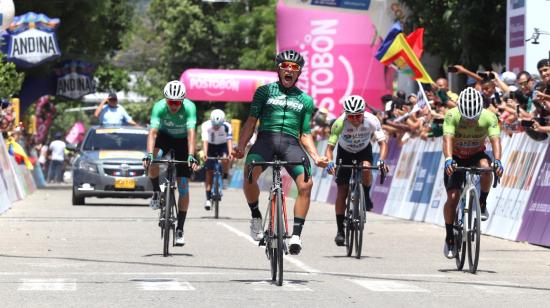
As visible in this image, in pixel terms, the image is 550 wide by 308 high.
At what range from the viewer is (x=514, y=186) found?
19.8 metres

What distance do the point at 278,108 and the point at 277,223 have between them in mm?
1272

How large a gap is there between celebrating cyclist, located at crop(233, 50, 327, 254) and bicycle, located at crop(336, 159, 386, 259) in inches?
116

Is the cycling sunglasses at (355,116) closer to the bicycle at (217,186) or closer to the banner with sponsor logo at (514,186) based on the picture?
the banner with sponsor logo at (514,186)

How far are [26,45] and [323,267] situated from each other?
27.3 meters

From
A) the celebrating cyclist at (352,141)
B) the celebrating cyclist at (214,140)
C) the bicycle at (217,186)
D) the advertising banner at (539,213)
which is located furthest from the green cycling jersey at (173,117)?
the celebrating cyclist at (214,140)

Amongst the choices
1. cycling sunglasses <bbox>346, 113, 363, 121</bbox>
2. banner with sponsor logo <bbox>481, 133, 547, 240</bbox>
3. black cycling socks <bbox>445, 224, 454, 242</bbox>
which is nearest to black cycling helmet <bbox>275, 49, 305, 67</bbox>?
black cycling socks <bbox>445, 224, 454, 242</bbox>

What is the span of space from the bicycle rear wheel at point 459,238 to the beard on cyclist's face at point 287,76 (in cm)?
242

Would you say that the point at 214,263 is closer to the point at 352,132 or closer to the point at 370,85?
the point at 352,132

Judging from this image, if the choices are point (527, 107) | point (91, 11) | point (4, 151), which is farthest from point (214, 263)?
point (91, 11)

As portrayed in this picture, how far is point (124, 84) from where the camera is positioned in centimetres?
5931

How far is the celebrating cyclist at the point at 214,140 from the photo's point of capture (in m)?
25.2

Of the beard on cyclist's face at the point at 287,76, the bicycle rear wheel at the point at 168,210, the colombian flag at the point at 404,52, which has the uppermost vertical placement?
the colombian flag at the point at 404,52

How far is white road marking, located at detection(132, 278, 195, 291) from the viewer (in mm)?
12250

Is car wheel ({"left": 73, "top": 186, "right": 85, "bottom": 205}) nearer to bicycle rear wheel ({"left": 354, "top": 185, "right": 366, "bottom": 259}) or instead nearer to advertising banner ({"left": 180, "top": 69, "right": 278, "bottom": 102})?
bicycle rear wheel ({"left": 354, "top": 185, "right": 366, "bottom": 259})
